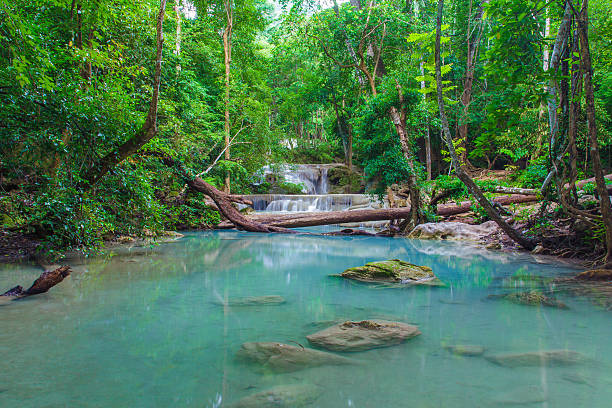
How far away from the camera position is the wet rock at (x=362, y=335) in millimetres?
2320

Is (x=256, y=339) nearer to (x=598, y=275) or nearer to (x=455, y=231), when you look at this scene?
(x=598, y=275)

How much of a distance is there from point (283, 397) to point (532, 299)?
9.86ft

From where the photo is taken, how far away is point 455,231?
33.0 feet

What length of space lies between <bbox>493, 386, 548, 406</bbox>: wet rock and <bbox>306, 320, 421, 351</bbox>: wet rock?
78 centimetres

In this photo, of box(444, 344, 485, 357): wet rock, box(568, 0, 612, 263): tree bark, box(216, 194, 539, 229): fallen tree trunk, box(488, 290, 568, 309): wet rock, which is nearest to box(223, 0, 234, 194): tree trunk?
box(216, 194, 539, 229): fallen tree trunk

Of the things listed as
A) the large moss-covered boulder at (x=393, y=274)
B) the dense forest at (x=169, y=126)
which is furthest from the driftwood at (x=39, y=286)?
the large moss-covered boulder at (x=393, y=274)

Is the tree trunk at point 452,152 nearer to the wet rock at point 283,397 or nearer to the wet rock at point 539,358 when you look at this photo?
the wet rock at point 539,358

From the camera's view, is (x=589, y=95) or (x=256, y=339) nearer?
(x=256, y=339)

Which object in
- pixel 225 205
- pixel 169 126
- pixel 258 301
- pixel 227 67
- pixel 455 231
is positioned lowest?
pixel 258 301

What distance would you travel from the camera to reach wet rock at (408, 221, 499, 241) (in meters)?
9.67

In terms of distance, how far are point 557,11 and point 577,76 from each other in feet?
3.24

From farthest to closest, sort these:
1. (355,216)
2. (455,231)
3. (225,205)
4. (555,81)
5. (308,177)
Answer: (308,177)
(355,216)
(225,205)
(455,231)
(555,81)

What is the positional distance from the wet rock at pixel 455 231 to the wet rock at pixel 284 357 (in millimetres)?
8376

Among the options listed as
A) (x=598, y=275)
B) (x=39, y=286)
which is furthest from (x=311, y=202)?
(x=39, y=286)
